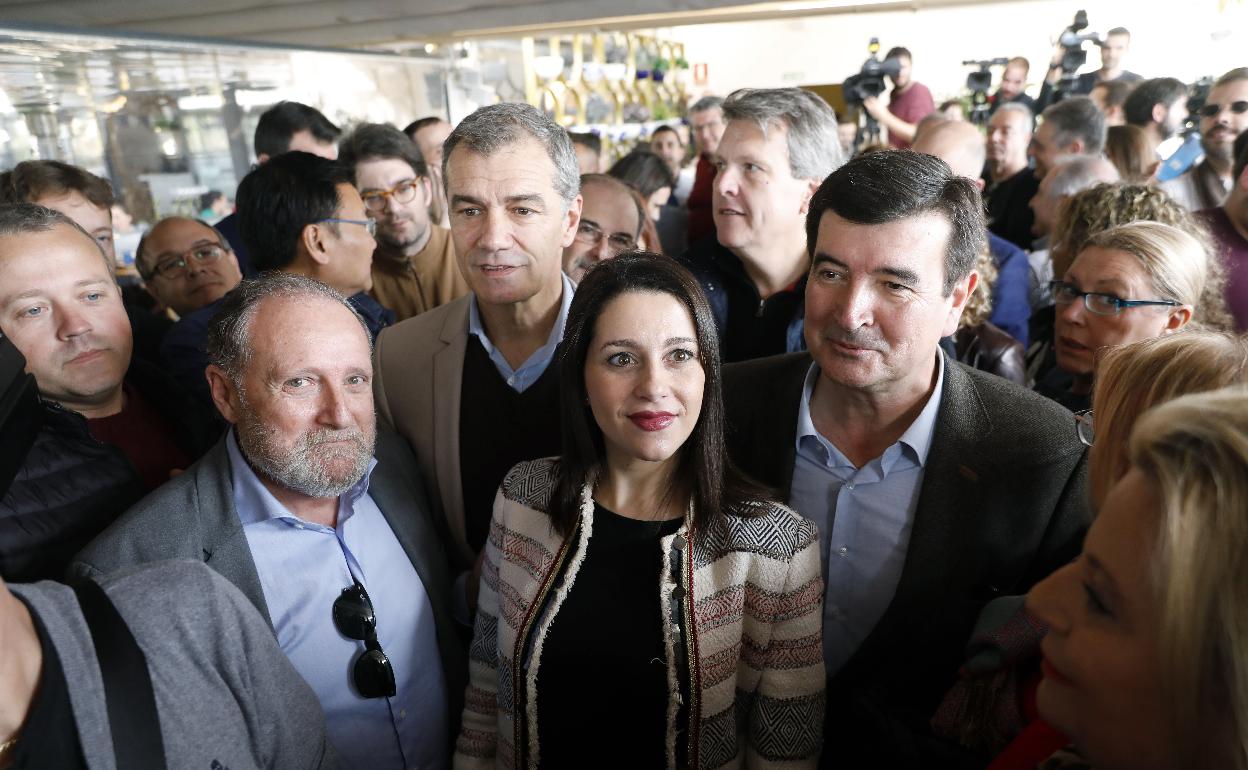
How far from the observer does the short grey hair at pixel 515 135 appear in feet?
6.12

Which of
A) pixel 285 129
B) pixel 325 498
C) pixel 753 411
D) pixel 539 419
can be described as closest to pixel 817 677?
pixel 753 411

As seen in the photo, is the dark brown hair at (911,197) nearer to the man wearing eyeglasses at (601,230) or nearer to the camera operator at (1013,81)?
the man wearing eyeglasses at (601,230)

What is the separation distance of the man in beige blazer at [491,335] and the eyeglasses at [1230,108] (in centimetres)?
373

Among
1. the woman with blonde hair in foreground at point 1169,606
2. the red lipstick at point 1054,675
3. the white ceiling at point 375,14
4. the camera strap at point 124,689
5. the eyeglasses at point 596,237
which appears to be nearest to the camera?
the woman with blonde hair in foreground at point 1169,606

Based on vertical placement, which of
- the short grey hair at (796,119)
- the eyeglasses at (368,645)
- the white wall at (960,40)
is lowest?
the eyeglasses at (368,645)

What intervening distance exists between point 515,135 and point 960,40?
1071cm

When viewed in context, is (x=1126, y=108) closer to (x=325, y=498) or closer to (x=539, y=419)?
(x=539, y=419)

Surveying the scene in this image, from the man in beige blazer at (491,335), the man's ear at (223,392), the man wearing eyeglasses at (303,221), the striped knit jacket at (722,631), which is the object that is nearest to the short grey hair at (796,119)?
the man in beige blazer at (491,335)

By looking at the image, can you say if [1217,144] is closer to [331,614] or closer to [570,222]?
[570,222]

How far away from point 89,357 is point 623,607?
128 cm

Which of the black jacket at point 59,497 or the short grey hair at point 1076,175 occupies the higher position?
the short grey hair at point 1076,175

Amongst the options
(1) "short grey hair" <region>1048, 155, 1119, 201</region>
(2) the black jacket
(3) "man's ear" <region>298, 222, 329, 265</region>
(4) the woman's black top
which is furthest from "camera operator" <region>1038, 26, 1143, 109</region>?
(2) the black jacket

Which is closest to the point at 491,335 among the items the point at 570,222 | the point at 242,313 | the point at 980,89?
the point at 570,222

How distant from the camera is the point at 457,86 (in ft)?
24.9
